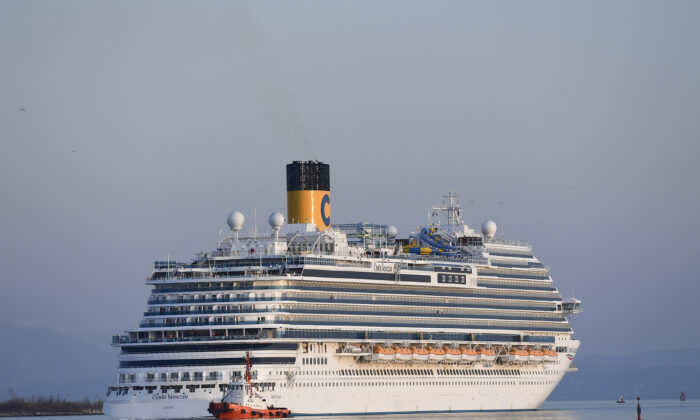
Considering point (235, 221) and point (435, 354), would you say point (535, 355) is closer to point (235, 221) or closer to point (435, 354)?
point (435, 354)

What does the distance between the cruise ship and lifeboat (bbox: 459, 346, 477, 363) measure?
114 millimetres

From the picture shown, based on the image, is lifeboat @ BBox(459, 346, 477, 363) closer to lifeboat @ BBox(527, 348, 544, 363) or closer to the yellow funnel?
lifeboat @ BBox(527, 348, 544, 363)

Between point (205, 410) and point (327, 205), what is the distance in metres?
27.4

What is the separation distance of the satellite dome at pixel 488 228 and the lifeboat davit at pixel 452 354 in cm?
1848

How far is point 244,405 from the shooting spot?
316ft

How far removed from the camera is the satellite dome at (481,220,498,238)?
430ft

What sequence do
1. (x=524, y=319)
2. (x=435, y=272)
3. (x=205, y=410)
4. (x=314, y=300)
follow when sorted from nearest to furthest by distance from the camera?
(x=205, y=410) < (x=314, y=300) < (x=435, y=272) < (x=524, y=319)

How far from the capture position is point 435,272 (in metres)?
116

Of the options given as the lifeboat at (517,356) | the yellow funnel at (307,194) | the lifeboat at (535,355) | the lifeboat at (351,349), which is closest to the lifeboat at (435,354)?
the lifeboat at (351,349)

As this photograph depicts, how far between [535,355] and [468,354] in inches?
404

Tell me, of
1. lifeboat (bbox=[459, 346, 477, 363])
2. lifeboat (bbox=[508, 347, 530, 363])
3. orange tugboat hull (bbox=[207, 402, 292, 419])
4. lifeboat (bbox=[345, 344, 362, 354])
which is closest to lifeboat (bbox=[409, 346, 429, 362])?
lifeboat (bbox=[459, 346, 477, 363])

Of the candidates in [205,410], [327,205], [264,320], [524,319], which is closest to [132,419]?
[205,410]

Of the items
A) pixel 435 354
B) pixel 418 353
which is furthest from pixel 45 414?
pixel 418 353

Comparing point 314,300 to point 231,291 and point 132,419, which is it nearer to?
point 231,291
